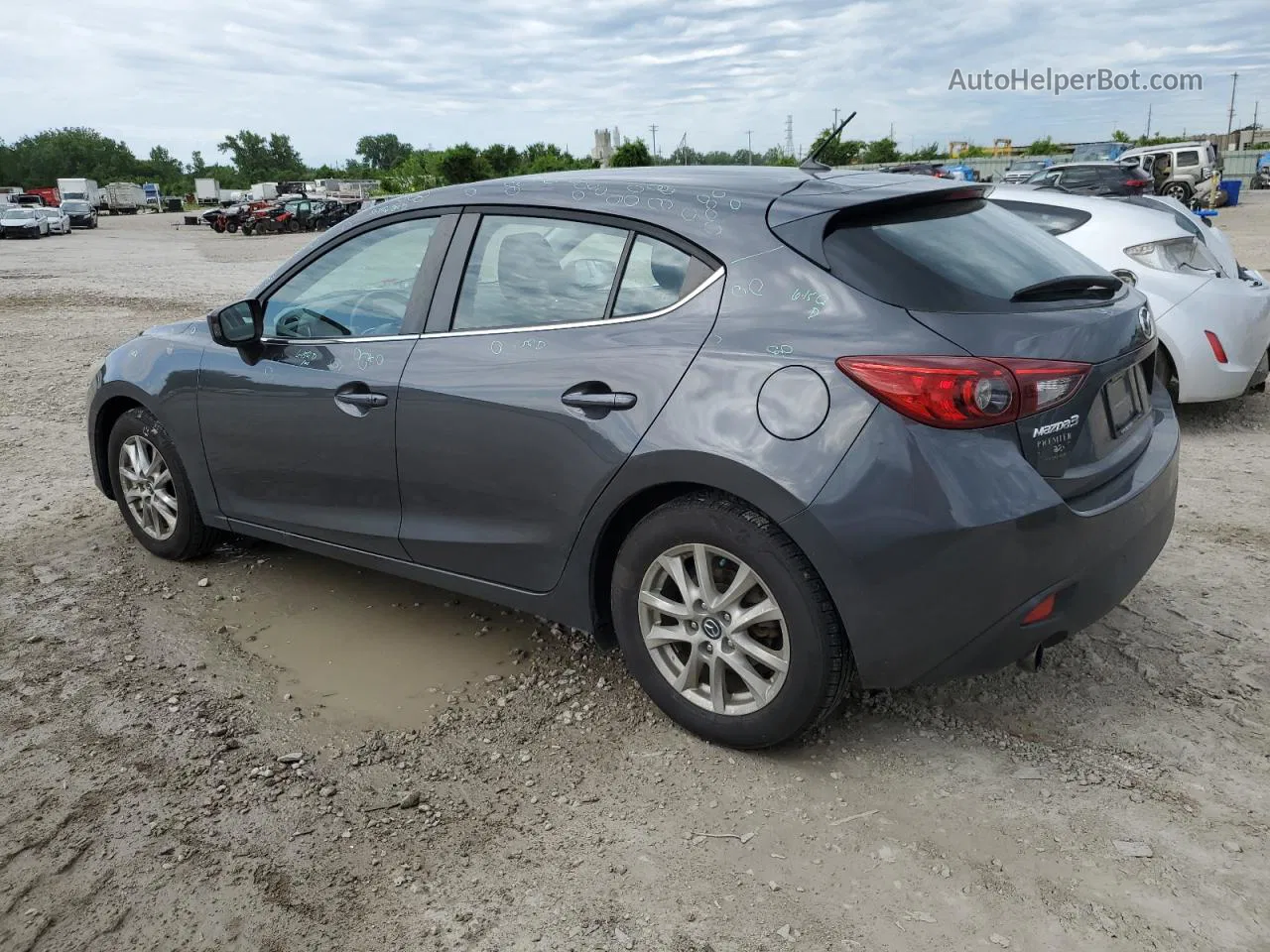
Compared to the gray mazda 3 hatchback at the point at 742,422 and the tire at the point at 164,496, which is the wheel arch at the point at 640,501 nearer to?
the gray mazda 3 hatchback at the point at 742,422

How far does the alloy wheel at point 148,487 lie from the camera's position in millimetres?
4789

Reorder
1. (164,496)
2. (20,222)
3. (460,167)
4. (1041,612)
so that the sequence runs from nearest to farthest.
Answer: (1041,612) → (164,496) → (20,222) → (460,167)

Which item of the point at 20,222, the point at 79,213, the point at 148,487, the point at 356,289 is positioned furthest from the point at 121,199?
the point at 356,289

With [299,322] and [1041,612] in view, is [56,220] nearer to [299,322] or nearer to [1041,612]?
[299,322]

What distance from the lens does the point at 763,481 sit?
2797 millimetres

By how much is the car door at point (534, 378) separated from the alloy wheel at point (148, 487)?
168 centimetres

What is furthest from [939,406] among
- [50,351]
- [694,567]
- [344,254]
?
[50,351]

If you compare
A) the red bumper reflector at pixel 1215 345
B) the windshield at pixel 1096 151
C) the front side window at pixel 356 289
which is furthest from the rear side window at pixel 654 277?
the windshield at pixel 1096 151

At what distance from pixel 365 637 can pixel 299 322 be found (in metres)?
1.27

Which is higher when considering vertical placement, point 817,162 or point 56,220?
→ point 56,220

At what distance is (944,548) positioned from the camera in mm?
2674

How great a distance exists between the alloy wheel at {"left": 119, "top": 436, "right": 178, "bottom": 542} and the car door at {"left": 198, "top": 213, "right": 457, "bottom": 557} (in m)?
0.52

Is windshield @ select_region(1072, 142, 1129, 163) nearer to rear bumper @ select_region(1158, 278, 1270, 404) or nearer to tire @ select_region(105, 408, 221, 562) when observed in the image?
rear bumper @ select_region(1158, 278, 1270, 404)

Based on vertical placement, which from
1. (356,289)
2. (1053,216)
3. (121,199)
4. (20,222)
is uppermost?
(121,199)
